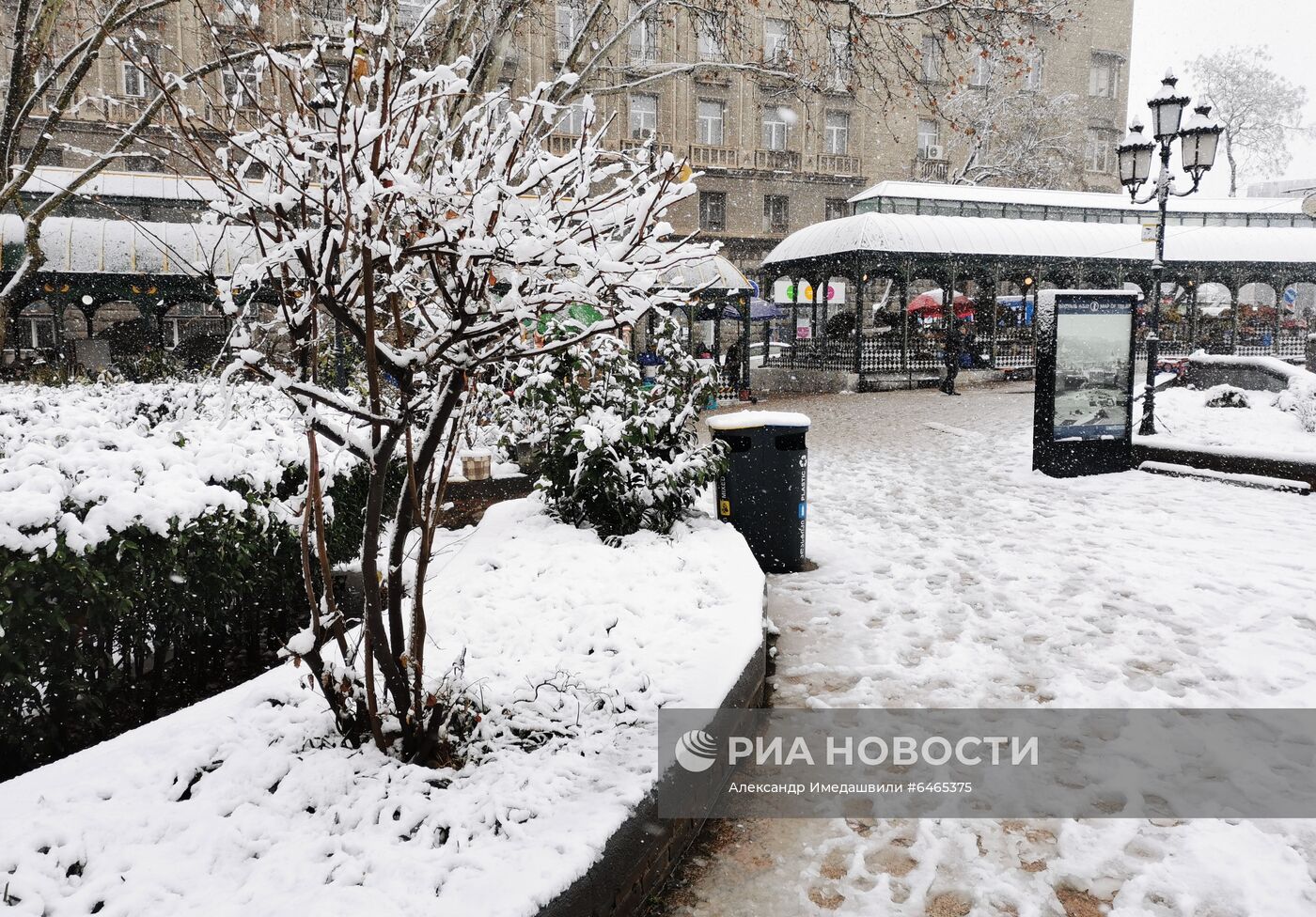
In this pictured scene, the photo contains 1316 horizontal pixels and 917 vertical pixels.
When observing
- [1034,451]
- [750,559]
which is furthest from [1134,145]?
[750,559]

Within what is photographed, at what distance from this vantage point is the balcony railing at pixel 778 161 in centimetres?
3638

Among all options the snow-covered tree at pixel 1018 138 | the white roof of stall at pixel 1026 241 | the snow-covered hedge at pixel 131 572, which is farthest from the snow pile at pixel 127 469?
the snow-covered tree at pixel 1018 138

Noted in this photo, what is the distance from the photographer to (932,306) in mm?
27375

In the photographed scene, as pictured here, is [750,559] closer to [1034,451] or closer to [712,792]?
[712,792]

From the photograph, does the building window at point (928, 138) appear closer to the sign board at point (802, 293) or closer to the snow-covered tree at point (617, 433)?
the sign board at point (802, 293)

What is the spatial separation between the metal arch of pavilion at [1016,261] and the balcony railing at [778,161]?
10.2 meters

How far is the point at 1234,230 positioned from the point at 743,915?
33.5m

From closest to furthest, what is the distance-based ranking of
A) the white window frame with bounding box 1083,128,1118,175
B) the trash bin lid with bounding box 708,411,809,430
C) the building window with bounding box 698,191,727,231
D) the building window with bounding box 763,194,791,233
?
1. the trash bin lid with bounding box 708,411,809,430
2. the building window with bounding box 698,191,727,231
3. the building window with bounding box 763,194,791,233
4. the white window frame with bounding box 1083,128,1118,175

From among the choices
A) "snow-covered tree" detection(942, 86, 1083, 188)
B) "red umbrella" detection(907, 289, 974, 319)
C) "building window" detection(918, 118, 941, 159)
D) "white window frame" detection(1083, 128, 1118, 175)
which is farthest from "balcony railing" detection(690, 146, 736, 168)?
"white window frame" detection(1083, 128, 1118, 175)

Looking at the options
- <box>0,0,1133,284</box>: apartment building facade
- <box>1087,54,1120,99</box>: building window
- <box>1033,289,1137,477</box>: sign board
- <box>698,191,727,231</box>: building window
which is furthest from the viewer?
<box>1087,54,1120,99</box>: building window

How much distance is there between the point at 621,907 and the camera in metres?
2.54

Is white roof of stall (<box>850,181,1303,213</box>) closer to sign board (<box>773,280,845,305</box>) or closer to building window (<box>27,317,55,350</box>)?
sign board (<box>773,280,845,305</box>)

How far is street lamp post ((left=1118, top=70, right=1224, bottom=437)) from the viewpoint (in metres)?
10.6

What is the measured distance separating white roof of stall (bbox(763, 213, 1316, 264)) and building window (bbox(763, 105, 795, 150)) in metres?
13.5
